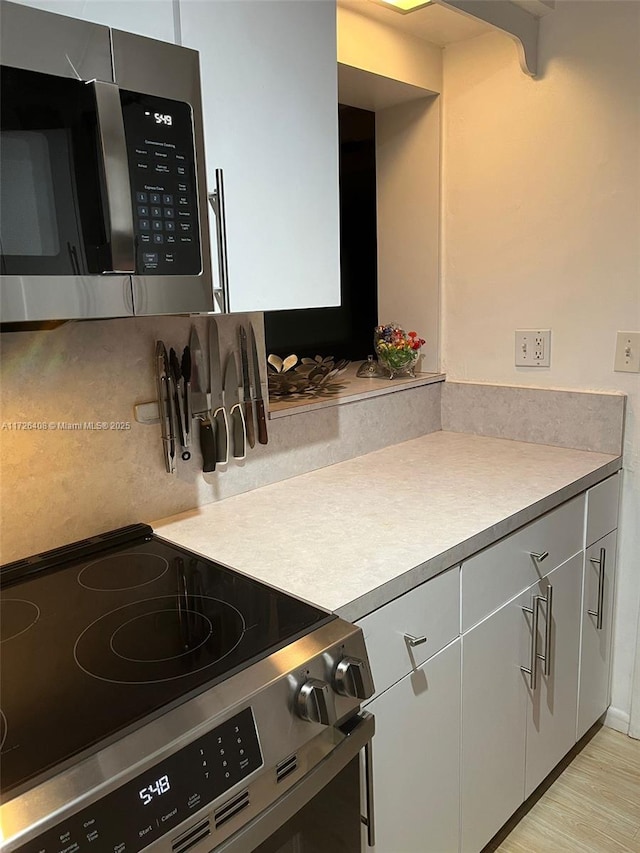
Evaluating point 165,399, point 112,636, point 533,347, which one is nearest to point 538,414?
point 533,347

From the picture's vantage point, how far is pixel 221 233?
1.12 m

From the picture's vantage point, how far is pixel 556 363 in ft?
6.34

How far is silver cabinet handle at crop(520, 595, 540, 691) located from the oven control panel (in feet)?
2.96

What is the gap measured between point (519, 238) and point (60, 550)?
4.95ft

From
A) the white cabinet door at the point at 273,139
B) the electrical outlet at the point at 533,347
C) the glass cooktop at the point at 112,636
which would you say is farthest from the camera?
the electrical outlet at the point at 533,347

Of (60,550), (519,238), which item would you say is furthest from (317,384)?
(60,550)

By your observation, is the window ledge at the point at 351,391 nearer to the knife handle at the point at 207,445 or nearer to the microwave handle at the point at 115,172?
the knife handle at the point at 207,445

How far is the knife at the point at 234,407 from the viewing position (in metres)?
1.52

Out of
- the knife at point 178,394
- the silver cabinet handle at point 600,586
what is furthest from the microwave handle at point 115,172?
the silver cabinet handle at point 600,586

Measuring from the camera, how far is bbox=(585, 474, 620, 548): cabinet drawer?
173 cm

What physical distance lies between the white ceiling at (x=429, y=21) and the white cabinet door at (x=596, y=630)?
1447 mm

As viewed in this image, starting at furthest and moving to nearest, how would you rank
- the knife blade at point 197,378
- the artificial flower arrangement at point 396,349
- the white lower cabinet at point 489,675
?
the artificial flower arrangement at point 396,349 < the knife blade at point 197,378 < the white lower cabinet at point 489,675

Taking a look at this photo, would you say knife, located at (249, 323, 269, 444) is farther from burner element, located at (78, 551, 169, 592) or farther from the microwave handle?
the microwave handle

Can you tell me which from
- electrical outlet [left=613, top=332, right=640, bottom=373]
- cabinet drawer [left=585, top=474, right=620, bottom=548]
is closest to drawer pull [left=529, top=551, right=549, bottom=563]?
cabinet drawer [left=585, top=474, right=620, bottom=548]
